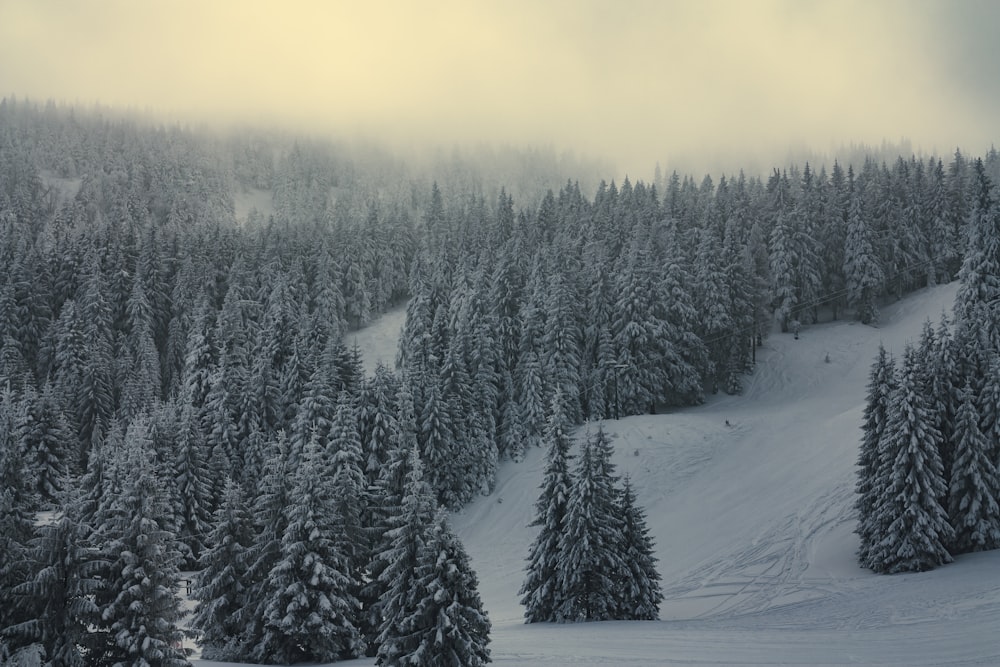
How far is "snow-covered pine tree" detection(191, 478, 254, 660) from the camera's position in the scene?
26.0 m

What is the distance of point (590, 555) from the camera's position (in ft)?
99.9

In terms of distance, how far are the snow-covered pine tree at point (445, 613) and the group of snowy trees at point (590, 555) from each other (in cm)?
1152

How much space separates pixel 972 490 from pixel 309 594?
29433mm

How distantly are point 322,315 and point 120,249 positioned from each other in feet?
87.1

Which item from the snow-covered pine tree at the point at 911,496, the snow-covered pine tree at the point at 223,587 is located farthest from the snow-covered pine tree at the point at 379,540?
the snow-covered pine tree at the point at 911,496

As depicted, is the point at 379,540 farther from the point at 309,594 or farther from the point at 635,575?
the point at 635,575

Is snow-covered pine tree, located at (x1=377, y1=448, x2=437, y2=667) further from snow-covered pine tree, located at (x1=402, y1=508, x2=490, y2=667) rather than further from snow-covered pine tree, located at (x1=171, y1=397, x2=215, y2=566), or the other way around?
snow-covered pine tree, located at (x1=171, y1=397, x2=215, y2=566)

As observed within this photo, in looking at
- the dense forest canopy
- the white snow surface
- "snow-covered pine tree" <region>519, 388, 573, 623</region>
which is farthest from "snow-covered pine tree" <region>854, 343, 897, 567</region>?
the dense forest canopy

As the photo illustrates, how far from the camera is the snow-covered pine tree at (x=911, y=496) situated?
33.2 m

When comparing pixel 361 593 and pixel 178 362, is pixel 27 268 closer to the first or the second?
pixel 178 362

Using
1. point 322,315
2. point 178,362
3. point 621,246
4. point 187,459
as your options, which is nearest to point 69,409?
point 178,362

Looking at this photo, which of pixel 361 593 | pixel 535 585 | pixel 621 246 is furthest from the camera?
pixel 621 246

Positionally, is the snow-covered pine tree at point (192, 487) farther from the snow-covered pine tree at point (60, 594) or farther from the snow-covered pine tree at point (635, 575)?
the snow-covered pine tree at point (60, 594)

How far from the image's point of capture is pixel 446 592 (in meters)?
19.1
